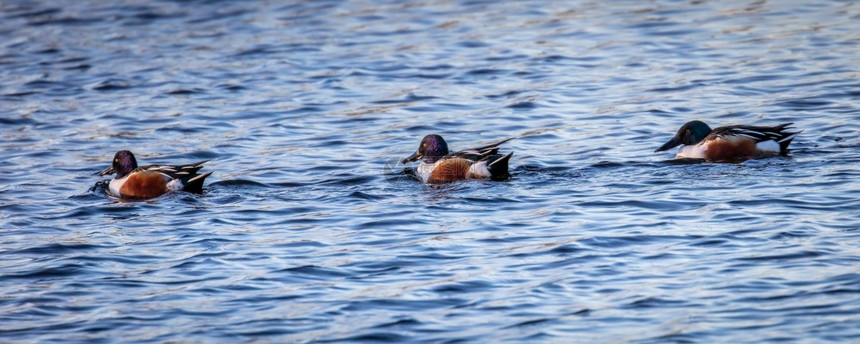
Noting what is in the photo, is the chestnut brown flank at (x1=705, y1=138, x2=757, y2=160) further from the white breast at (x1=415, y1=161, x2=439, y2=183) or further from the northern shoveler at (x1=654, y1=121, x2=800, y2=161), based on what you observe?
the white breast at (x1=415, y1=161, x2=439, y2=183)

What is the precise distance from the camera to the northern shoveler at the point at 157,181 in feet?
36.6

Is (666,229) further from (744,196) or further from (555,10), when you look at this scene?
(555,10)

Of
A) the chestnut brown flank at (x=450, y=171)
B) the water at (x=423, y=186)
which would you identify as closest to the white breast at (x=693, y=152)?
the water at (x=423, y=186)

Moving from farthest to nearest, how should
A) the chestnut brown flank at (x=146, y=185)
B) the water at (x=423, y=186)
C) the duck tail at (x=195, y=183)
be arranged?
the chestnut brown flank at (x=146, y=185) → the duck tail at (x=195, y=183) → the water at (x=423, y=186)

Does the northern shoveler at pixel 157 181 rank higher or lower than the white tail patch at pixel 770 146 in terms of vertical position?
higher

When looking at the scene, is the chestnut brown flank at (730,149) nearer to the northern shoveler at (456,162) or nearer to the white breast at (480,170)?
the northern shoveler at (456,162)

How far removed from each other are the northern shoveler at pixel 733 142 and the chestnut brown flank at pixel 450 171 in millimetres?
1908

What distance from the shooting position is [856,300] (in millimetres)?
6938

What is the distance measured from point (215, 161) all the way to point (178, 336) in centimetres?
569

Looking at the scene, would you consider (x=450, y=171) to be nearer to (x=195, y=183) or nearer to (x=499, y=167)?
(x=499, y=167)

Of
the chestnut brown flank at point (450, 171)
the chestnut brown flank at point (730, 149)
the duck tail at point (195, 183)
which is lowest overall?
the chestnut brown flank at point (730, 149)

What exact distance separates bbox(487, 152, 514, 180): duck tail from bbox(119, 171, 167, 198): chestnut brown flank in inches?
116

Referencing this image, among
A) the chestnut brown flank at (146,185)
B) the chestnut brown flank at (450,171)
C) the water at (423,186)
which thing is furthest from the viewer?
the chestnut brown flank at (450,171)

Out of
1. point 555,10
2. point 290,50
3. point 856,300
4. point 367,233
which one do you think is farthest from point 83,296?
point 555,10
